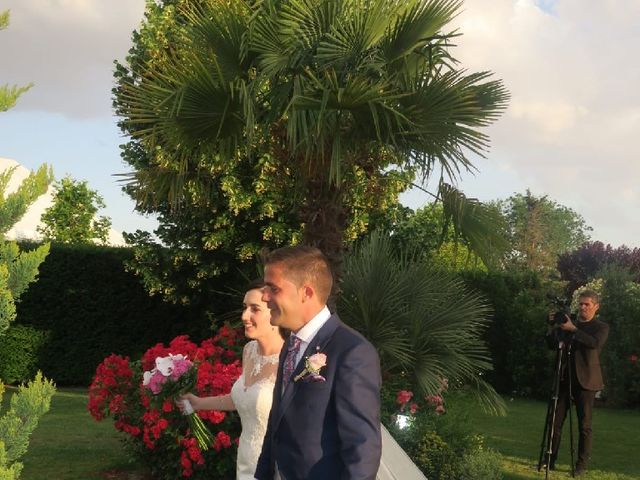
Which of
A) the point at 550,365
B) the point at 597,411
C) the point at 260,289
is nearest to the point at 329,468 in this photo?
the point at 260,289

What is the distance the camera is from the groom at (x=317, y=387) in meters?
3.26

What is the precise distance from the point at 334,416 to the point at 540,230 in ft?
225

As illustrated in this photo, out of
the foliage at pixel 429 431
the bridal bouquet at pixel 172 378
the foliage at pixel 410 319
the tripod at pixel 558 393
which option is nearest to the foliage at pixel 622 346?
the tripod at pixel 558 393

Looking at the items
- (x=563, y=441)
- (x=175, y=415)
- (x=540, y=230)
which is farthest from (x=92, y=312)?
(x=540, y=230)

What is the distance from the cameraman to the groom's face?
7.28 meters

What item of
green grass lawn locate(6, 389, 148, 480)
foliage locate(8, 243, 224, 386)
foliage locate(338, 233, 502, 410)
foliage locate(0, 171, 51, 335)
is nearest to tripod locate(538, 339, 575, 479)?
foliage locate(338, 233, 502, 410)

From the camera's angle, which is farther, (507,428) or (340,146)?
(507,428)

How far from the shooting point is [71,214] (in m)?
40.8

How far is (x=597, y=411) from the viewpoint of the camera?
61.0 feet

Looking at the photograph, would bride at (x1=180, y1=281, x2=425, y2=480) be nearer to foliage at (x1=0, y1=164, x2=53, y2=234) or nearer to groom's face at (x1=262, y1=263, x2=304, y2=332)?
foliage at (x1=0, y1=164, x2=53, y2=234)

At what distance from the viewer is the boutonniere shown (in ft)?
11.1

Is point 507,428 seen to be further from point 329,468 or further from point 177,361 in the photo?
point 329,468

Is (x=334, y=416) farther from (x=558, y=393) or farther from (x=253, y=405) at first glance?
(x=558, y=393)

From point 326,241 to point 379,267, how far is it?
2.48 feet
